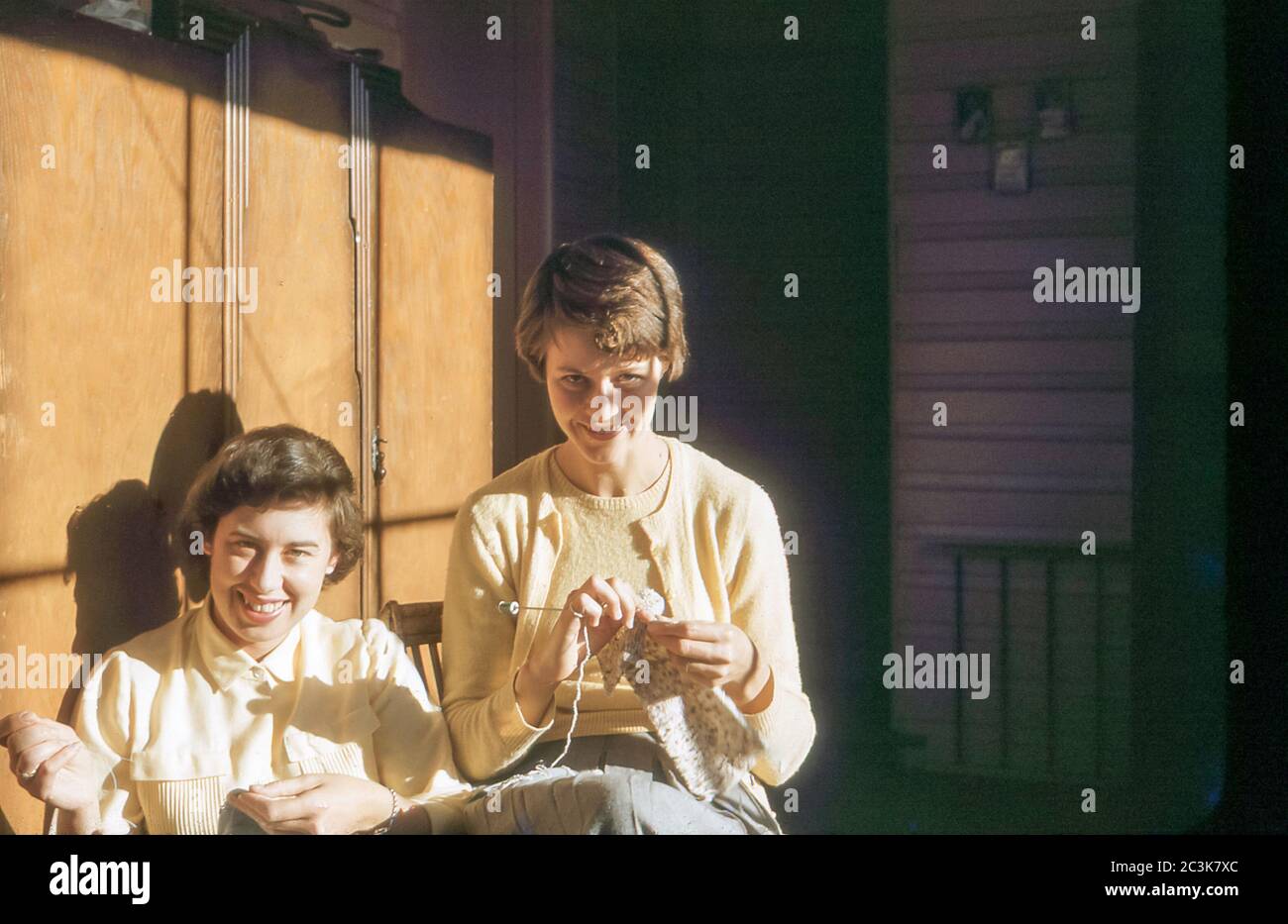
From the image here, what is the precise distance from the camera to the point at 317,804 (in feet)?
6.75

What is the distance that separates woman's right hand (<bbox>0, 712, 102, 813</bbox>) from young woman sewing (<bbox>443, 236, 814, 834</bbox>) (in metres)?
0.64

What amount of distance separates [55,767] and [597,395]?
3.78 feet

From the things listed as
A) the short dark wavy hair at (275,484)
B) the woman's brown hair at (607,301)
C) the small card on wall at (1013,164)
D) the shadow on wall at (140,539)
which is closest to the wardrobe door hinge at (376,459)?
the short dark wavy hair at (275,484)

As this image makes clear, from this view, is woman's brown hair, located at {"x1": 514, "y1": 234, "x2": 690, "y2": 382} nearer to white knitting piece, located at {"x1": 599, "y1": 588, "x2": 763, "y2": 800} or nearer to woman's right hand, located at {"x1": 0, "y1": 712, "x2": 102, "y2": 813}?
white knitting piece, located at {"x1": 599, "y1": 588, "x2": 763, "y2": 800}

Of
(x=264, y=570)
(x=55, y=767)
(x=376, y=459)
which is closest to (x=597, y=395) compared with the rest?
(x=376, y=459)

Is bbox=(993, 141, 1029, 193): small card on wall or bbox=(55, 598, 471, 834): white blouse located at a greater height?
bbox=(993, 141, 1029, 193): small card on wall

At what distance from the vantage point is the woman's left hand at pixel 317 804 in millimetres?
2051

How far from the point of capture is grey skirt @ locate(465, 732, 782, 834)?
204 centimetres

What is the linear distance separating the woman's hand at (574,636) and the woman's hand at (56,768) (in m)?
0.77

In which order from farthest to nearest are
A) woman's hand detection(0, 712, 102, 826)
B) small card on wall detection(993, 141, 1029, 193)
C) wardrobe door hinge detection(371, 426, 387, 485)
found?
wardrobe door hinge detection(371, 426, 387, 485) → small card on wall detection(993, 141, 1029, 193) → woman's hand detection(0, 712, 102, 826)

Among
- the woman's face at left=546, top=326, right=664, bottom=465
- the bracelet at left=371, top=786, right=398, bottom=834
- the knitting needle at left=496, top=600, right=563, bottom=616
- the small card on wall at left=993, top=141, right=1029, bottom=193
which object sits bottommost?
the bracelet at left=371, top=786, right=398, bottom=834

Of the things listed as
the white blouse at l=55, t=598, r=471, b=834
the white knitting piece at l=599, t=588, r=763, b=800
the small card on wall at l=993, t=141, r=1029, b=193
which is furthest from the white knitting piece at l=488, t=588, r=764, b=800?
the small card on wall at l=993, t=141, r=1029, b=193
